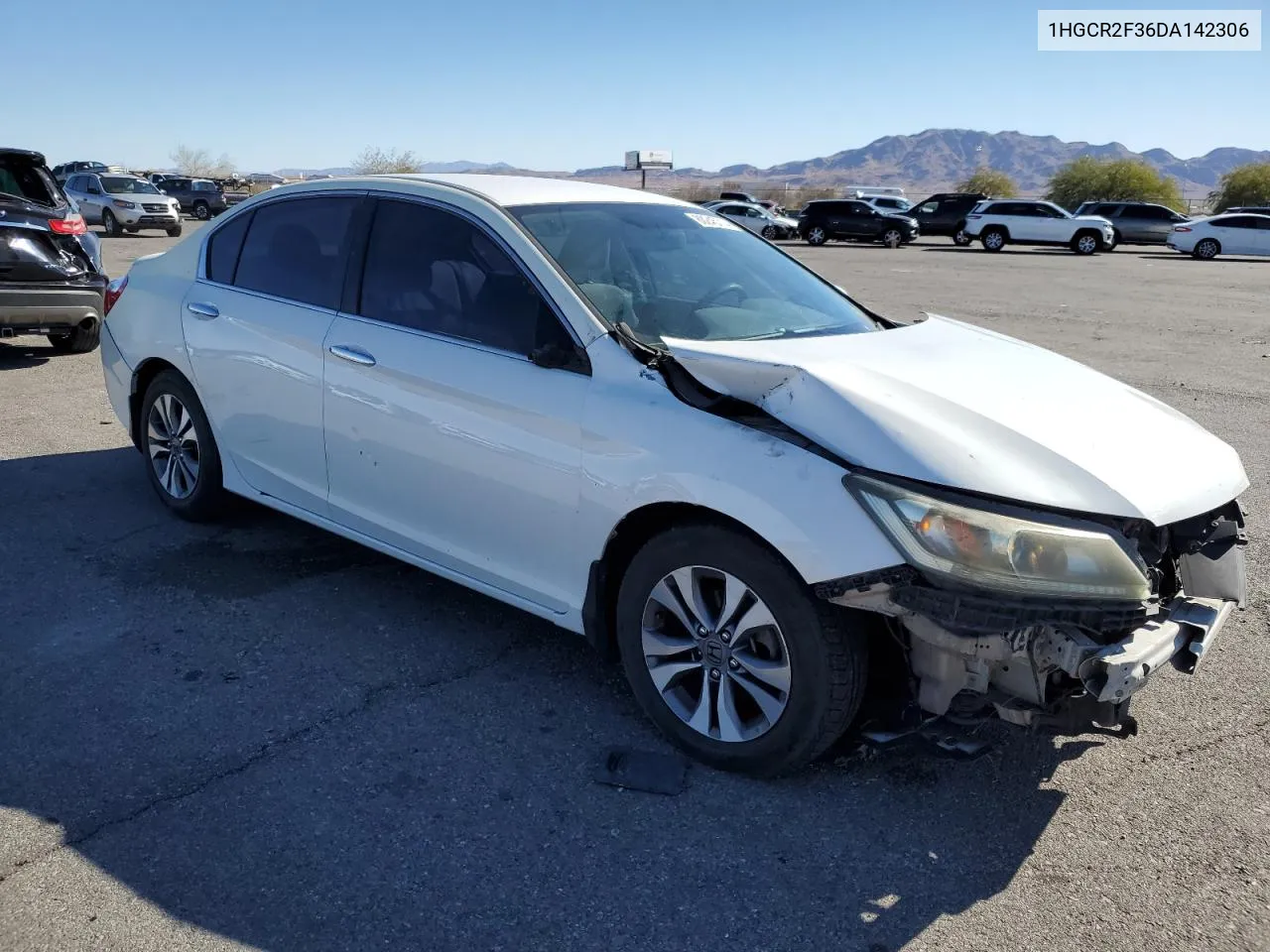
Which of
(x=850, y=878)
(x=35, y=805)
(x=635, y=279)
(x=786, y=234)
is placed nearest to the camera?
(x=850, y=878)

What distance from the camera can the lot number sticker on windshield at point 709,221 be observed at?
468cm

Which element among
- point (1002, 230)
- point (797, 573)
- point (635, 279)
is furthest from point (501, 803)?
point (1002, 230)

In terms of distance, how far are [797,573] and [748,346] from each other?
0.99 meters

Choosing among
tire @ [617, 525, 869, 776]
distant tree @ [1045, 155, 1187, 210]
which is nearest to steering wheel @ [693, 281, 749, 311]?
tire @ [617, 525, 869, 776]

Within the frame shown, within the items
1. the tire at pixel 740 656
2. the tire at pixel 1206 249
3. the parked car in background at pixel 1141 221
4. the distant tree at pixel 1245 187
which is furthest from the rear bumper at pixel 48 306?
the distant tree at pixel 1245 187

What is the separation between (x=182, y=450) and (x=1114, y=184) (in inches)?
2649

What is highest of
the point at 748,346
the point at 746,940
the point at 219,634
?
the point at 748,346

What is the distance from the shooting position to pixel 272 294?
15.5 feet

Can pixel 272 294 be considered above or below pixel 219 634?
above

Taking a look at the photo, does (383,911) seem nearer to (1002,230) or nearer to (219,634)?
(219,634)

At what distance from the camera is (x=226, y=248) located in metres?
5.09

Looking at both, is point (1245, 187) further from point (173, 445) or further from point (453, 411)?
point (453, 411)

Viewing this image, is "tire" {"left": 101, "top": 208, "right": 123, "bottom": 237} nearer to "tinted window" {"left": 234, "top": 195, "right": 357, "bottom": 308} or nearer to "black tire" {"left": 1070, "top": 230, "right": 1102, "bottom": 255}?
"black tire" {"left": 1070, "top": 230, "right": 1102, "bottom": 255}

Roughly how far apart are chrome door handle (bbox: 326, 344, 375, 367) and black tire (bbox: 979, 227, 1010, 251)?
119ft
